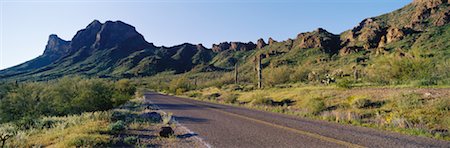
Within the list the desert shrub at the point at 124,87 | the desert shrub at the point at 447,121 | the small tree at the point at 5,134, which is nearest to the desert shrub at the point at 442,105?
the desert shrub at the point at 447,121

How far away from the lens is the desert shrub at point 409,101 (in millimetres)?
13828

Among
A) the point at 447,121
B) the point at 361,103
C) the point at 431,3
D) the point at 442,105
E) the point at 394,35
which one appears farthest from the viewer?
the point at 431,3

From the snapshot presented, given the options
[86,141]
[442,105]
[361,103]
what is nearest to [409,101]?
[442,105]

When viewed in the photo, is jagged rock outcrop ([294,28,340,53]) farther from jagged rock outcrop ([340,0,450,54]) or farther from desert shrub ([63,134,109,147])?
desert shrub ([63,134,109,147])

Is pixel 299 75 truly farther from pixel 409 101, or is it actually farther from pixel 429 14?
pixel 429 14

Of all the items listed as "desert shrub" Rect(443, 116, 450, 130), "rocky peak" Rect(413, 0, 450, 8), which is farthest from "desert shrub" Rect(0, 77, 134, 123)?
"rocky peak" Rect(413, 0, 450, 8)

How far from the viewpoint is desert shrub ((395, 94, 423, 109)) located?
45.4 ft

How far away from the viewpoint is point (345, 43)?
111875 mm

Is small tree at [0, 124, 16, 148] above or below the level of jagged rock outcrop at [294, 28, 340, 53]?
Result: below

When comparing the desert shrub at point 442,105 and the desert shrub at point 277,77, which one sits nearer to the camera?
the desert shrub at point 442,105

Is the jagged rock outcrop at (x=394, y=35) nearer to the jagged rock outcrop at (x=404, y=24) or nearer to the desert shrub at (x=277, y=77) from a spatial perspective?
the jagged rock outcrop at (x=404, y=24)

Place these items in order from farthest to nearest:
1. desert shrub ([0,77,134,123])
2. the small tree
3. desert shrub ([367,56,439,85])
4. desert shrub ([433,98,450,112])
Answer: desert shrub ([367,56,439,85]) → desert shrub ([0,77,134,123]) → desert shrub ([433,98,450,112]) → the small tree

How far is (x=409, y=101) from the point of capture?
1415 cm

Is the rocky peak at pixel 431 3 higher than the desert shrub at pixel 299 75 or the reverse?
higher
